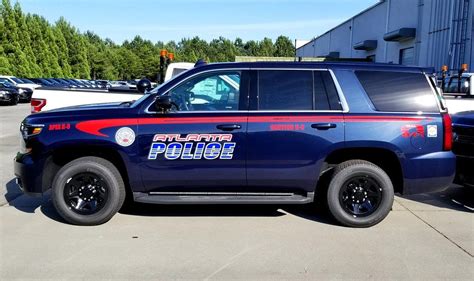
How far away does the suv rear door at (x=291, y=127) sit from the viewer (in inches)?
201

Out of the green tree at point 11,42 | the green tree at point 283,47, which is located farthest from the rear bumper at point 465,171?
the green tree at point 283,47

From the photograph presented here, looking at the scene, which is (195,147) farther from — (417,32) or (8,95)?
(8,95)

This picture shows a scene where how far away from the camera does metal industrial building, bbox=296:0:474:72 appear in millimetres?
19812

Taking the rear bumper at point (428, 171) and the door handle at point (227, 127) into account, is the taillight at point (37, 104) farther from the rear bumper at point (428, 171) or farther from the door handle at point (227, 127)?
the rear bumper at point (428, 171)

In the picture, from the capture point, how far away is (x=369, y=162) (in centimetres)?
540

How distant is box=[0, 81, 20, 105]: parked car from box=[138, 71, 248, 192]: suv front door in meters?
22.2

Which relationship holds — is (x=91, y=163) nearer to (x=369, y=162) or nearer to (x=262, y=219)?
(x=262, y=219)

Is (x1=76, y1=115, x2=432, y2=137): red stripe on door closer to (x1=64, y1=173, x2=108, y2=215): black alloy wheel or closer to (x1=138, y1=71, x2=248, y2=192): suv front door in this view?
(x1=138, y1=71, x2=248, y2=192): suv front door

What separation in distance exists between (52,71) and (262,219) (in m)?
49.9

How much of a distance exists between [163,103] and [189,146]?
0.54 metres

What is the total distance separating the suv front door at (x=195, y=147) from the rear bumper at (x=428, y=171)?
1877 millimetres

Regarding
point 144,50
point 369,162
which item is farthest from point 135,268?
point 144,50

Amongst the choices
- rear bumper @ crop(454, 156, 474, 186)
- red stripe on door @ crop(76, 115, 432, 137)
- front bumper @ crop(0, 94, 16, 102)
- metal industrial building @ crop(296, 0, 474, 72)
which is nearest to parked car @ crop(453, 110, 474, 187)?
rear bumper @ crop(454, 156, 474, 186)

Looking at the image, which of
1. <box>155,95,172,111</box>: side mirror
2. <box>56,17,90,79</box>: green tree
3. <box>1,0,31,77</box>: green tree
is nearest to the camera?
<box>155,95,172,111</box>: side mirror
